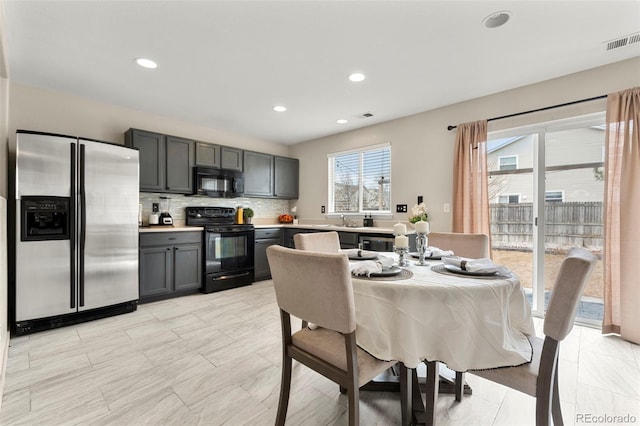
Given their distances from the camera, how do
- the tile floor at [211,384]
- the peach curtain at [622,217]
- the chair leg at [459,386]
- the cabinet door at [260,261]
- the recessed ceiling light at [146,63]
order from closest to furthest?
Answer: the tile floor at [211,384]
the chair leg at [459,386]
the peach curtain at [622,217]
the recessed ceiling light at [146,63]
the cabinet door at [260,261]

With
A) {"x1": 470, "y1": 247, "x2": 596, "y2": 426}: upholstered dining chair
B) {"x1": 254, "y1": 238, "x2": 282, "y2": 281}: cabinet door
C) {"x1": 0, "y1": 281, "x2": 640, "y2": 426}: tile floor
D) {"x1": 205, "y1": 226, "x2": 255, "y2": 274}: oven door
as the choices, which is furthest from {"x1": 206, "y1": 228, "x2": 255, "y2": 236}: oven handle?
{"x1": 470, "y1": 247, "x2": 596, "y2": 426}: upholstered dining chair

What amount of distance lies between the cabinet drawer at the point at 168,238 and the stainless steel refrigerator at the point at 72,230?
0.22m

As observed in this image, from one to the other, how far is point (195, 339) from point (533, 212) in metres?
3.75

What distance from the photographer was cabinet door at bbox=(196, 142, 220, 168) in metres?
4.25

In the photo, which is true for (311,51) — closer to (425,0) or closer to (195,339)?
(425,0)

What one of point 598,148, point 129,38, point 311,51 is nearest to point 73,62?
point 129,38

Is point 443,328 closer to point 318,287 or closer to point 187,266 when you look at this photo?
point 318,287

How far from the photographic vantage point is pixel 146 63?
8.61ft

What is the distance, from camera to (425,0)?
184cm

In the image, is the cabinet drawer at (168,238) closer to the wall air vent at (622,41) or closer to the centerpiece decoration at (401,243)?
the centerpiece decoration at (401,243)

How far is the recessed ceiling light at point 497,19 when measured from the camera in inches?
76.9

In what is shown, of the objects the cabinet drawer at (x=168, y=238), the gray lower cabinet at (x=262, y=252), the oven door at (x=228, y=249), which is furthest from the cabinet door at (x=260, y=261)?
the cabinet drawer at (x=168, y=238)

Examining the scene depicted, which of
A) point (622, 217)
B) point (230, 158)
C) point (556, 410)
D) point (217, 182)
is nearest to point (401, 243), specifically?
point (556, 410)

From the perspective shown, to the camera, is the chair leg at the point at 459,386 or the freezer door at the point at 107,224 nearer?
the chair leg at the point at 459,386
